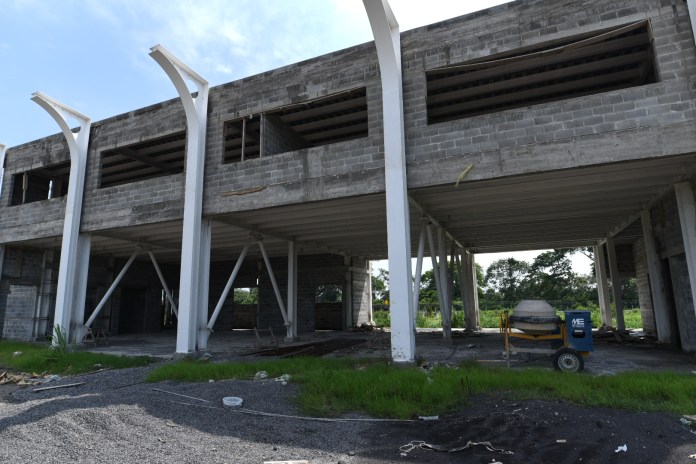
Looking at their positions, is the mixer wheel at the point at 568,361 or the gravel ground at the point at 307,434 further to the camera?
the mixer wheel at the point at 568,361

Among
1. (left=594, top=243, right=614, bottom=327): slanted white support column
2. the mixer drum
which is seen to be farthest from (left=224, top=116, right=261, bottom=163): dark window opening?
(left=594, top=243, right=614, bottom=327): slanted white support column

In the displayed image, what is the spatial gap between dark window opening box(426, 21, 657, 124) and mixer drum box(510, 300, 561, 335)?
16.7ft

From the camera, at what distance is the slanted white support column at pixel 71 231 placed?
1335 cm

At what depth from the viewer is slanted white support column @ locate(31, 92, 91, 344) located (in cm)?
1335

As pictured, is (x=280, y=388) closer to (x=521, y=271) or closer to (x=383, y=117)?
(x=383, y=117)

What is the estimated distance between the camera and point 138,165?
15.9 meters

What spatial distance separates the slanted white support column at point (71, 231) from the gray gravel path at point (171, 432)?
25.2 feet

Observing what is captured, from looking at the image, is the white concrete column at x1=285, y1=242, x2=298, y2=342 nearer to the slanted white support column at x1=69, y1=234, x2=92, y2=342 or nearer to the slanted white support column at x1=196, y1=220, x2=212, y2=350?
the slanted white support column at x1=196, y1=220, x2=212, y2=350

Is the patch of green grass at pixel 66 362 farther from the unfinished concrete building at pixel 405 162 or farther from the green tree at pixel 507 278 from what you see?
the green tree at pixel 507 278

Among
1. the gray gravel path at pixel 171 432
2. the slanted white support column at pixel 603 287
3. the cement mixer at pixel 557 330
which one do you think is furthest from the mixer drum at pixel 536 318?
the slanted white support column at pixel 603 287

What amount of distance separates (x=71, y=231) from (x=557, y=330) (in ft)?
46.2

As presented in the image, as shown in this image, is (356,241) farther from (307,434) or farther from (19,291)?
(19,291)

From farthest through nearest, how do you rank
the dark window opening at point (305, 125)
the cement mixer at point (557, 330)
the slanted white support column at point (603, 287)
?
the slanted white support column at point (603, 287) < the dark window opening at point (305, 125) < the cement mixer at point (557, 330)

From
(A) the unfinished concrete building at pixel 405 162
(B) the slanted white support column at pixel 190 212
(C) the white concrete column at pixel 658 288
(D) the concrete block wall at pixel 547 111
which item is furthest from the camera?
(C) the white concrete column at pixel 658 288
